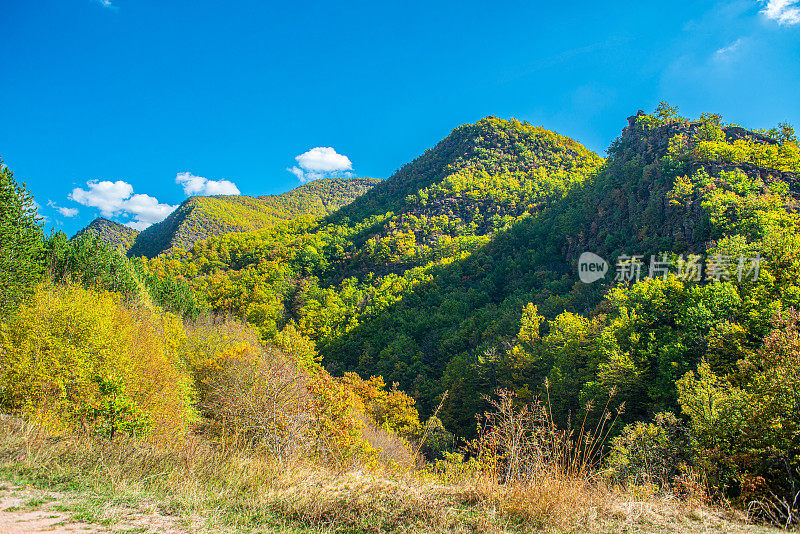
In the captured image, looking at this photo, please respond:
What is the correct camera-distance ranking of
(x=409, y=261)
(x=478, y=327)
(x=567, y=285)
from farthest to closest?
(x=409, y=261), (x=567, y=285), (x=478, y=327)

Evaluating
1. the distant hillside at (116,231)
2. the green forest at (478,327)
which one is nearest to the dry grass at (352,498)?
the green forest at (478,327)

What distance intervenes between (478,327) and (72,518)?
144 ft

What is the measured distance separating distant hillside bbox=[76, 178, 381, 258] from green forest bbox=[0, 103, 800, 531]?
10002 millimetres

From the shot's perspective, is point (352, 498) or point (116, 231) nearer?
point (352, 498)

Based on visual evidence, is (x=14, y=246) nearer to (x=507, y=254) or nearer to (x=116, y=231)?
(x=507, y=254)

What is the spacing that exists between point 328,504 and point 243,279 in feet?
207

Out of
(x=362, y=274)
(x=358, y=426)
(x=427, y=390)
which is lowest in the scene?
(x=427, y=390)

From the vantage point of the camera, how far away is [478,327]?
150 feet

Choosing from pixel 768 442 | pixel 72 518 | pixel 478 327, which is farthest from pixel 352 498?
pixel 478 327

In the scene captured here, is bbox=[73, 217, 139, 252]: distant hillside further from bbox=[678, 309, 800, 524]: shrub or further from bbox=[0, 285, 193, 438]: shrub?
bbox=[678, 309, 800, 524]: shrub

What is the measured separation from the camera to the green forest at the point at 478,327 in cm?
728

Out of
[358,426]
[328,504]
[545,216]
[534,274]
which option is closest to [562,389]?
[358,426]

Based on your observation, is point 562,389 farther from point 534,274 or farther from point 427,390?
→ point 534,274

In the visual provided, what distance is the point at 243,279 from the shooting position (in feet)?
203
